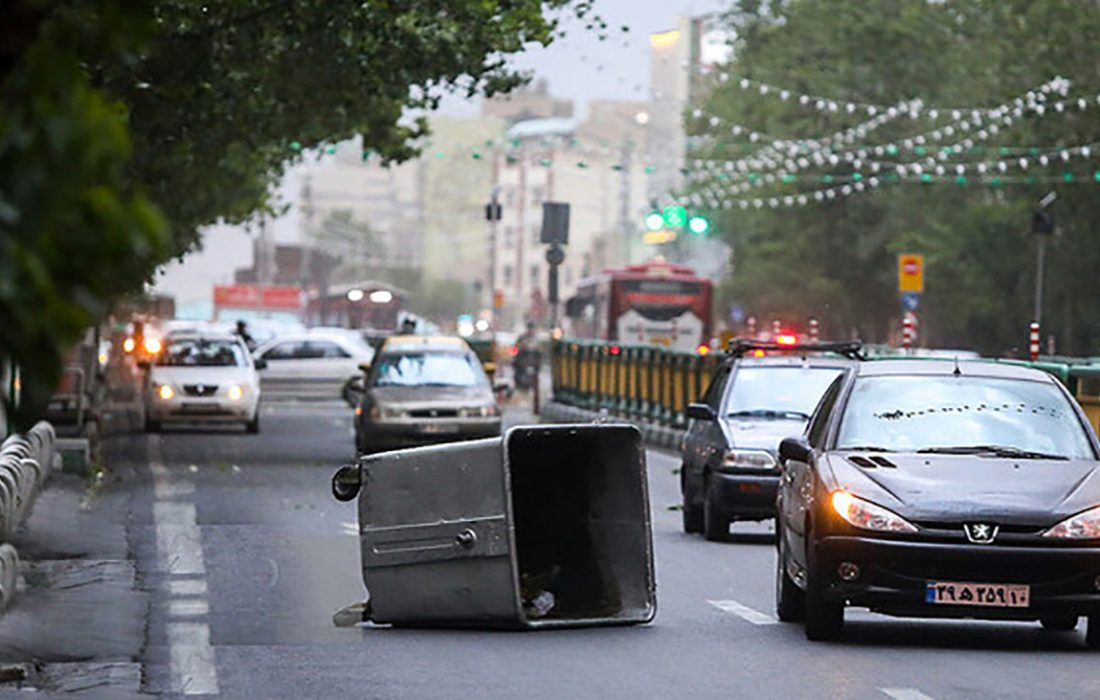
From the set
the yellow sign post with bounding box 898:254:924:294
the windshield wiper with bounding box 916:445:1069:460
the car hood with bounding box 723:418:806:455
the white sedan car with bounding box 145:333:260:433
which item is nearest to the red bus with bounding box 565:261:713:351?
the yellow sign post with bounding box 898:254:924:294

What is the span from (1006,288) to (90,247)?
70.2m

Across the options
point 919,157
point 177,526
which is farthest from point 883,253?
point 177,526

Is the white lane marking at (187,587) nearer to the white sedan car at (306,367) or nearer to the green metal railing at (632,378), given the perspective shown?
the green metal railing at (632,378)

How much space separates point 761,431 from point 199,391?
19831mm

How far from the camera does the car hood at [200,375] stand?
4078cm

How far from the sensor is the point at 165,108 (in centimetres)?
2889

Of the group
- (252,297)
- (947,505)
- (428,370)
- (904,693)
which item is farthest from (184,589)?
(252,297)

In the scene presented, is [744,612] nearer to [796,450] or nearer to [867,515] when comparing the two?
[796,450]

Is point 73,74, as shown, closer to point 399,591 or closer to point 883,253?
point 399,591

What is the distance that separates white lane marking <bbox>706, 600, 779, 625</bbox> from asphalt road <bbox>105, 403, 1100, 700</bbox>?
0.04 ft

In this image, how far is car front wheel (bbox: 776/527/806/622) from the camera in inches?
591

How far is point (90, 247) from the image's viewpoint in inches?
174

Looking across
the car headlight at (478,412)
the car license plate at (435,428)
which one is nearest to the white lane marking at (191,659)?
the car license plate at (435,428)

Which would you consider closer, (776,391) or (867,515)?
(867,515)
